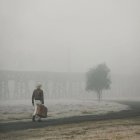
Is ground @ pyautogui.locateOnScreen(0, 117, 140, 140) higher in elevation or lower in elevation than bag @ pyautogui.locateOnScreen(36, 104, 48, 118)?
lower

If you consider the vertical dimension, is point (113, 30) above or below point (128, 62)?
above

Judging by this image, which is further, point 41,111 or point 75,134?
point 41,111

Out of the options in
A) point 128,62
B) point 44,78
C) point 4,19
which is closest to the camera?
point 4,19

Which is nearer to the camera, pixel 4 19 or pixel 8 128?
pixel 8 128

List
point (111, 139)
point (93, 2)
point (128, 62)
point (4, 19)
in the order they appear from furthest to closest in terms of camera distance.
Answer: point (128, 62) → point (93, 2) → point (4, 19) → point (111, 139)

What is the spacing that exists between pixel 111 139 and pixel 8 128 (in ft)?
15.6

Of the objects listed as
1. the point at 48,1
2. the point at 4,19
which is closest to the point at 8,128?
the point at 4,19

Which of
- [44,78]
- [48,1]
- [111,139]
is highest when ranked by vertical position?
[48,1]

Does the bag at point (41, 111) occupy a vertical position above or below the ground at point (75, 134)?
above

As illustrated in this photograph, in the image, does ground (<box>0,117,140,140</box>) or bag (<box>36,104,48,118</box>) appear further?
bag (<box>36,104,48,118</box>)

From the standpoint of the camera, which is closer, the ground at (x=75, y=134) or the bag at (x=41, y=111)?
the ground at (x=75, y=134)

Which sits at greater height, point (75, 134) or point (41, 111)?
point (41, 111)

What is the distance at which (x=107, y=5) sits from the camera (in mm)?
21828

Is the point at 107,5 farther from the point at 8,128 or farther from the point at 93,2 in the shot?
the point at 8,128
